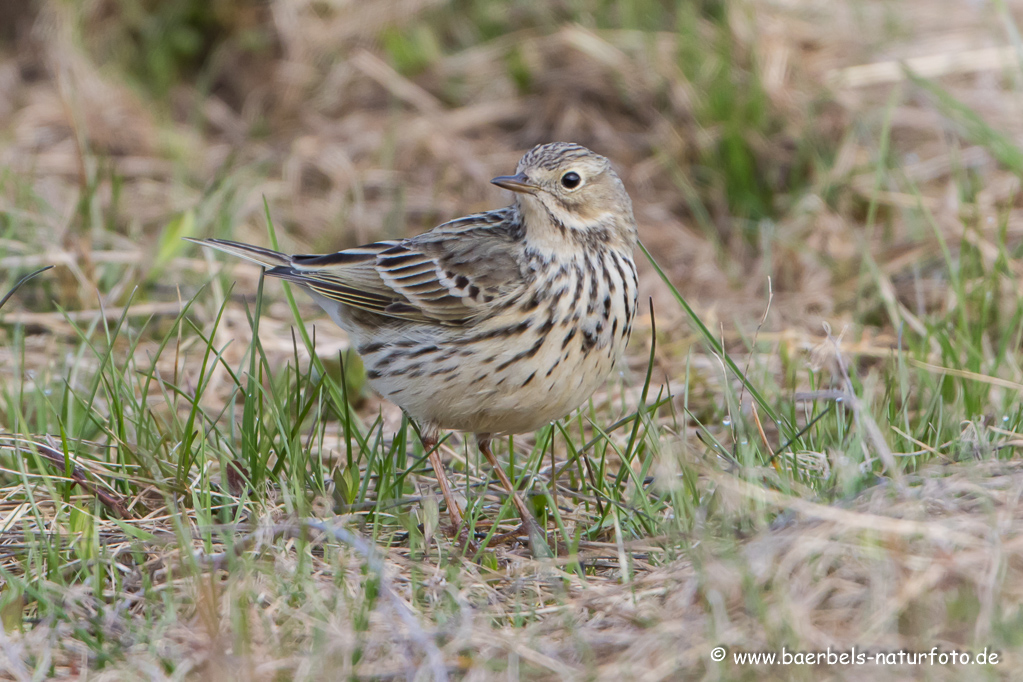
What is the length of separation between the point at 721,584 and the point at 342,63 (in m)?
7.40

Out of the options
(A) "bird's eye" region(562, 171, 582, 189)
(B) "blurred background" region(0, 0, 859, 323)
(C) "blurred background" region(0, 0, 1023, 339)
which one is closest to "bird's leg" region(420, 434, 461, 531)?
(A) "bird's eye" region(562, 171, 582, 189)

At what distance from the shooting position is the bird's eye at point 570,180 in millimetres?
4551

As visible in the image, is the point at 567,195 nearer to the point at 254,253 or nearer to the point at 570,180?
the point at 570,180

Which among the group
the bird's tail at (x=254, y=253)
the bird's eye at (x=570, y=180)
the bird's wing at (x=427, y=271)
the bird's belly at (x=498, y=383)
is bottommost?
the bird's belly at (x=498, y=383)

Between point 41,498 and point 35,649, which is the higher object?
point 41,498

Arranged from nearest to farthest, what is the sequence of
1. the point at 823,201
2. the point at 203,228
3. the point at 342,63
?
the point at 203,228
the point at 823,201
the point at 342,63

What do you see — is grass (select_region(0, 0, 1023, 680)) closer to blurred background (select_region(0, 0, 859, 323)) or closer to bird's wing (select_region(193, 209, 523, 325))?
blurred background (select_region(0, 0, 859, 323))

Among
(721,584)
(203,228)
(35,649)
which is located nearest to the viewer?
(721,584)

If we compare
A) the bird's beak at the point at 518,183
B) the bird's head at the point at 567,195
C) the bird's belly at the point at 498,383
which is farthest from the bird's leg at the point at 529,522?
the bird's beak at the point at 518,183

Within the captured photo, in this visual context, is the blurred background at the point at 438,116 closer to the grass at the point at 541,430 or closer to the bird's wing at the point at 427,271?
the grass at the point at 541,430

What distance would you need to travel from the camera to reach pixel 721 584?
9.77 ft

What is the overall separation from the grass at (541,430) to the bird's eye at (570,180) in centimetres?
57

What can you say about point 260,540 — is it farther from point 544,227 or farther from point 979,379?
point 979,379

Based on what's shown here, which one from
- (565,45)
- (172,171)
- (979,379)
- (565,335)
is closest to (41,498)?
(565,335)
